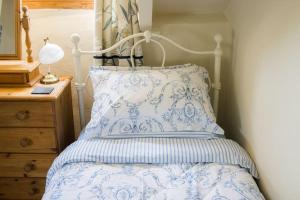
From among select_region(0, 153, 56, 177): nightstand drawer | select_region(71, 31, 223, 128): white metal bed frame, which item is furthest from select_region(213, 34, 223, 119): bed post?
select_region(0, 153, 56, 177): nightstand drawer

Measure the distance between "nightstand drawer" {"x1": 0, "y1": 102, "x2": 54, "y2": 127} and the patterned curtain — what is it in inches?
18.8

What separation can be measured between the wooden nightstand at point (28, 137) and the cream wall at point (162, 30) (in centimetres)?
41

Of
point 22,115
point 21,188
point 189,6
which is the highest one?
point 189,6

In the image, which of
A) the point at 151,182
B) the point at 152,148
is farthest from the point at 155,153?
the point at 151,182

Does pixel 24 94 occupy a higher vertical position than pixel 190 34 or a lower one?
lower

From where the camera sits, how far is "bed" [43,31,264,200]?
148 centimetres

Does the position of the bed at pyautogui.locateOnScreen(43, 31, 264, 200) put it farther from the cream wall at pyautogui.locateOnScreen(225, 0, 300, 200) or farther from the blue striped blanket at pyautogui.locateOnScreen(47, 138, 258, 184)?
the cream wall at pyautogui.locateOnScreen(225, 0, 300, 200)

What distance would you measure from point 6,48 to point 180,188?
134cm

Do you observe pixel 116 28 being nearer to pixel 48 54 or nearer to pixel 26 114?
pixel 48 54

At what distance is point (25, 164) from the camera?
203 cm

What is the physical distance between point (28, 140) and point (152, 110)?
74 cm

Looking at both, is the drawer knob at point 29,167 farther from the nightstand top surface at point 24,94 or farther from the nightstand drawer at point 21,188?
the nightstand top surface at point 24,94

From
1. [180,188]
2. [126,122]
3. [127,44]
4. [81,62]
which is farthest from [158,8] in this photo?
[180,188]

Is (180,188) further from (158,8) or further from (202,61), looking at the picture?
(158,8)
